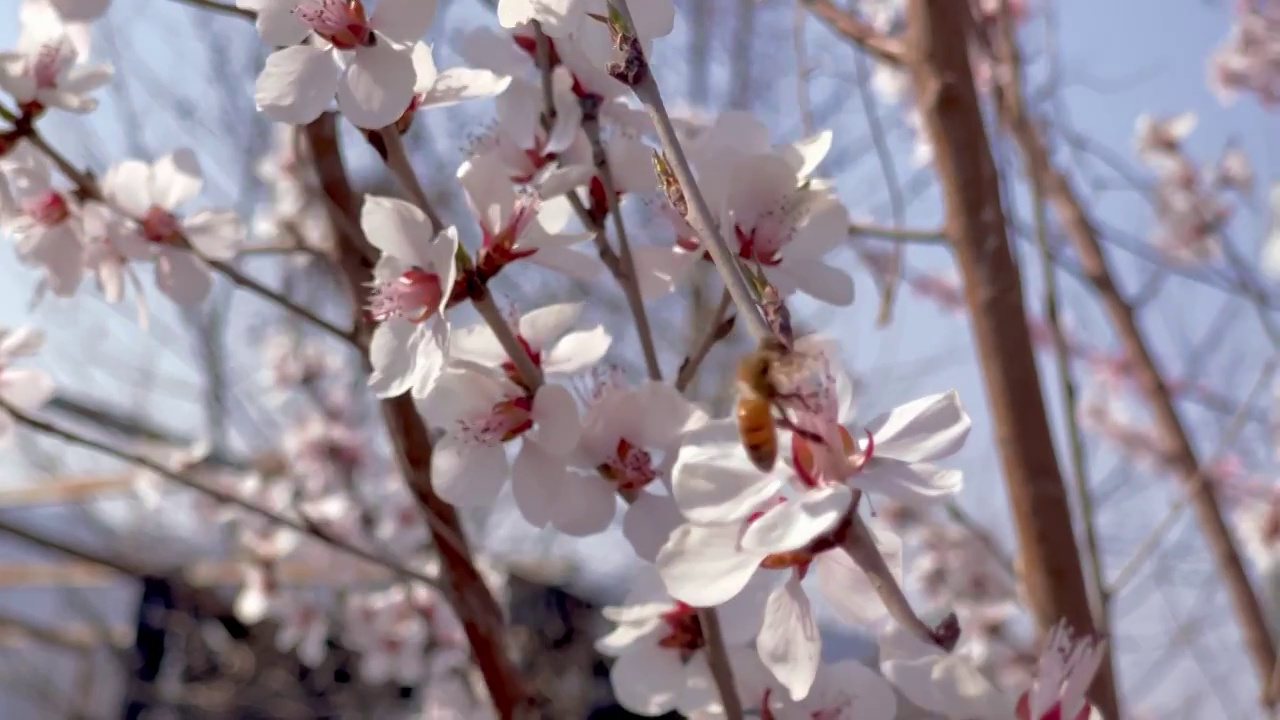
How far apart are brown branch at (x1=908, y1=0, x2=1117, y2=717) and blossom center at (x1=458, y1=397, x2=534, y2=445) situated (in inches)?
15.7

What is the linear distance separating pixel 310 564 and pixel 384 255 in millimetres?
1088

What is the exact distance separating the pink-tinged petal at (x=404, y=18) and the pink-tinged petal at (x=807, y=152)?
16 centimetres

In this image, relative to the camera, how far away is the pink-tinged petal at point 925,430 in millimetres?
326

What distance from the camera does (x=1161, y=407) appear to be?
125cm

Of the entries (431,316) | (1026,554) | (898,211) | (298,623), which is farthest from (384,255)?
(298,623)

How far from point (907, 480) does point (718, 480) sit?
59mm

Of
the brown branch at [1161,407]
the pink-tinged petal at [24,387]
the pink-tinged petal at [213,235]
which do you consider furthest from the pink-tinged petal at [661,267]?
the brown branch at [1161,407]

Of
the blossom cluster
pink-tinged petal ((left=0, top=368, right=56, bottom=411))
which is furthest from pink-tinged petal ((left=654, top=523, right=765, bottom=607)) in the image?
pink-tinged petal ((left=0, top=368, right=56, bottom=411))

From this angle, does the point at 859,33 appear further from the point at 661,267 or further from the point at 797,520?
the point at 797,520

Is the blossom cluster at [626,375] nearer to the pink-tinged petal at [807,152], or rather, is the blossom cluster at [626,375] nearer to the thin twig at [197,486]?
the pink-tinged petal at [807,152]

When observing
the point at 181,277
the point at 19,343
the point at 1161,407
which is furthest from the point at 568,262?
the point at 1161,407

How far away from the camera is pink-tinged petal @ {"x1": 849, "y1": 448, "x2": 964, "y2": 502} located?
0.31m

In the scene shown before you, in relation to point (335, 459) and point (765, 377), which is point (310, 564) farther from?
point (765, 377)

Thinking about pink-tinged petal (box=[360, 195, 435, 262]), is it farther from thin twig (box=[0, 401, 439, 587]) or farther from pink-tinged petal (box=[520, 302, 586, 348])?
thin twig (box=[0, 401, 439, 587])
